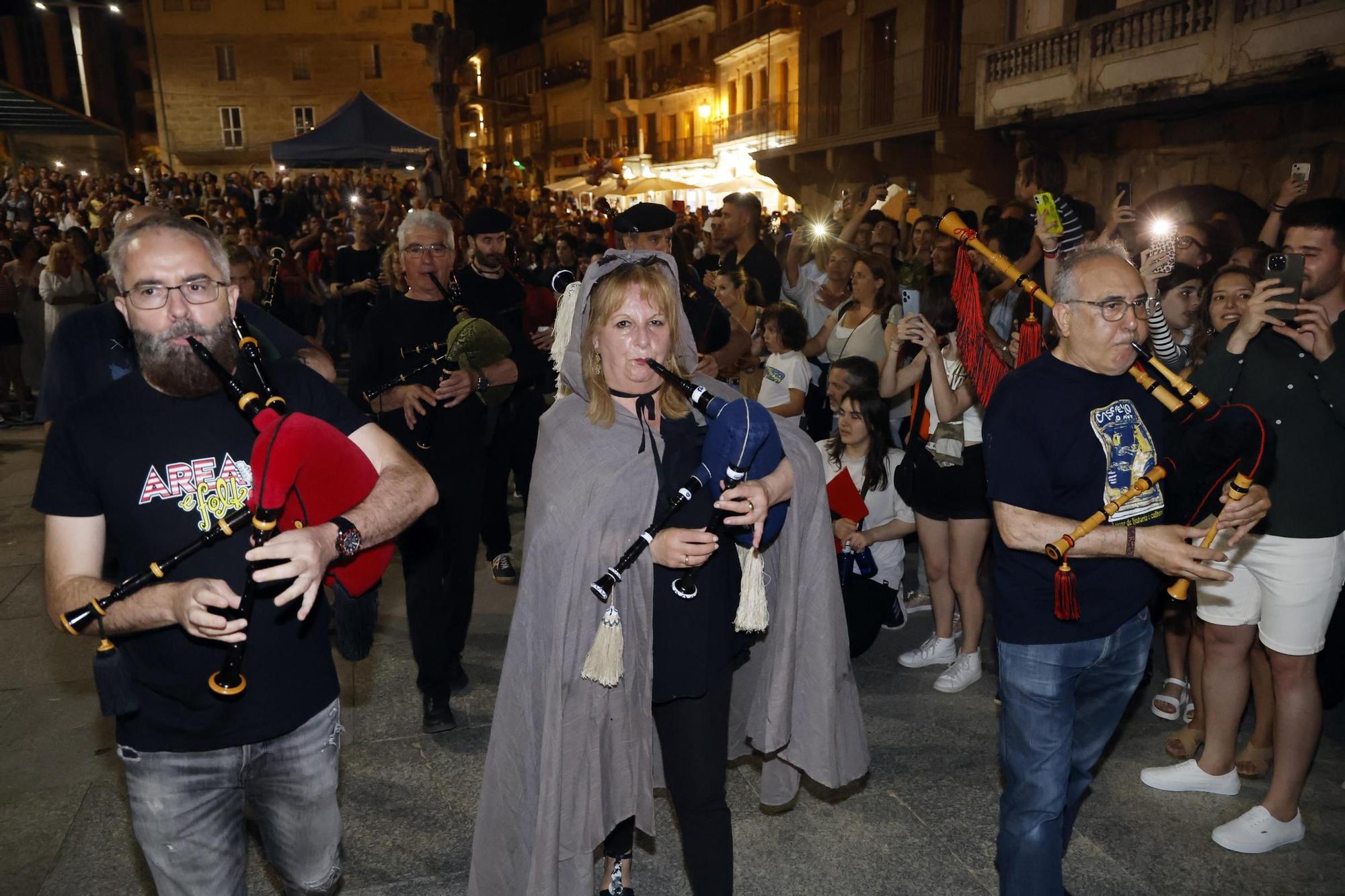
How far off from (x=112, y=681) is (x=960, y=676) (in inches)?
159

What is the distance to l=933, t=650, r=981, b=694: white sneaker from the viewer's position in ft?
16.5

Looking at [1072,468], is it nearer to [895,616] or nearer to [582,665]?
[582,665]

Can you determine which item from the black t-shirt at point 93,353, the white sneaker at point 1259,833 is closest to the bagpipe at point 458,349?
the black t-shirt at point 93,353

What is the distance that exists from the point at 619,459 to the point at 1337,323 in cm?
281

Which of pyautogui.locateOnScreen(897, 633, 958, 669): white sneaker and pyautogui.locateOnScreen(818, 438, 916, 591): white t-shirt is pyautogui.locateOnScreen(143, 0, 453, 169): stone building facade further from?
pyautogui.locateOnScreen(897, 633, 958, 669): white sneaker

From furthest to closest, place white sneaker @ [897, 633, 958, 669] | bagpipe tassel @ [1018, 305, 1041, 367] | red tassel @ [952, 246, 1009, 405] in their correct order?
white sneaker @ [897, 633, 958, 669], red tassel @ [952, 246, 1009, 405], bagpipe tassel @ [1018, 305, 1041, 367]

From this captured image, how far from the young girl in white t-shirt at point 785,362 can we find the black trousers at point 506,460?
1578 mm

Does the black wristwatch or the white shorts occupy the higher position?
the black wristwatch

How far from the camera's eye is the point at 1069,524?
282 centimetres

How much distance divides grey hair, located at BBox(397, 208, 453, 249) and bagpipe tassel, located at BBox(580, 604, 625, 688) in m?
2.68

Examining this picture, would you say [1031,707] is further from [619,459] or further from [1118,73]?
[1118,73]

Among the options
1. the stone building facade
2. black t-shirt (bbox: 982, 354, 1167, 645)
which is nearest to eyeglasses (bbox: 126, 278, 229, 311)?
black t-shirt (bbox: 982, 354, 1167, 645)

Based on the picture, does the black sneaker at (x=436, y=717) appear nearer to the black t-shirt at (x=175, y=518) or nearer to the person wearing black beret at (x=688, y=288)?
the person wearing black beret at (x=688, y=288)

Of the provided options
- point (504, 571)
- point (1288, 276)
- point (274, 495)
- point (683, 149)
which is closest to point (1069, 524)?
point (1288, 276)
